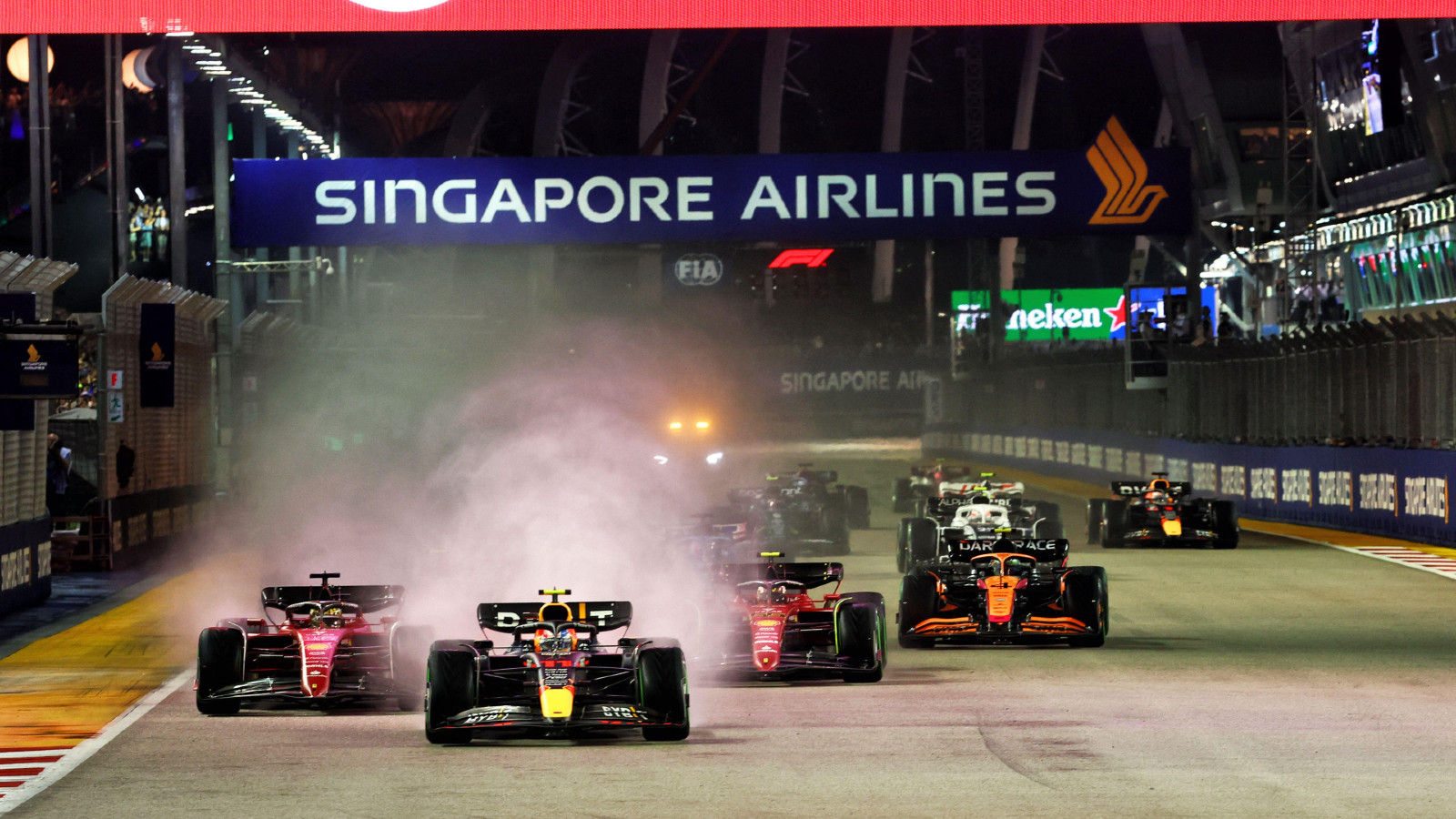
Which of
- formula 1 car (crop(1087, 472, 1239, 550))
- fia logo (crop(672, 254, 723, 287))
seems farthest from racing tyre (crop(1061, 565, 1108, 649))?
fia logo (crop(672, 254, 723, 287))

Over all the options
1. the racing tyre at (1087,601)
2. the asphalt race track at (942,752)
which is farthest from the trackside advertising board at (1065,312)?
the asphalt race track at (942,752)

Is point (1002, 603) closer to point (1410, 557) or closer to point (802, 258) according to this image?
point (1410, 557)

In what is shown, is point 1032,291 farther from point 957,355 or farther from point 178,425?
point 178,425

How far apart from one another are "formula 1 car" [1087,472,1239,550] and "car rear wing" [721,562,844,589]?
13478mm

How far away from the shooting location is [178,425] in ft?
105

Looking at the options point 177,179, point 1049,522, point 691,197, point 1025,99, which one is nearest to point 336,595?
point 1049,522

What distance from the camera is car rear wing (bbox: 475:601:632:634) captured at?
41.5 feet

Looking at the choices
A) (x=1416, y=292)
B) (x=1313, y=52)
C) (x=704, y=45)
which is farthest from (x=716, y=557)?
(x=704, y=45)

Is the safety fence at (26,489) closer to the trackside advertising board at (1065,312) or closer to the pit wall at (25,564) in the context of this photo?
the pit wall at (25,564)

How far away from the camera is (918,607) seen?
16.7 meters

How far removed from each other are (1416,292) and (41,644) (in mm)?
34598

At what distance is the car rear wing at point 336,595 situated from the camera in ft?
46.3

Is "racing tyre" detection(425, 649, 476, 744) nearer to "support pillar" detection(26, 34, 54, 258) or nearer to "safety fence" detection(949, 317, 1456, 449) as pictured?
"support pillar" detection(26, 34, 54, 258)

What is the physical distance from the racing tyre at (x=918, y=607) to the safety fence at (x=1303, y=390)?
1356 centimetres
